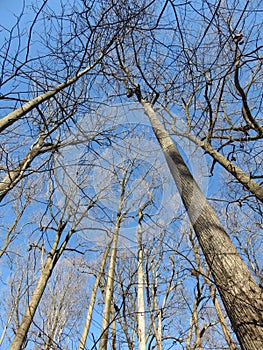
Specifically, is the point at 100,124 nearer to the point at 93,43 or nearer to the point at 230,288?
the point at 93,43

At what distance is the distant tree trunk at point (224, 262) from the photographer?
150 cm

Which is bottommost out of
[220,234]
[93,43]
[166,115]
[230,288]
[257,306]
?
[257,306]

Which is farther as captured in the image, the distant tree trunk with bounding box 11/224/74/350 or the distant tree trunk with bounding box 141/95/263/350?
the distant tree trunk with bounding box 11/224/74/350

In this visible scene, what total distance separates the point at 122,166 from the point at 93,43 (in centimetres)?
113

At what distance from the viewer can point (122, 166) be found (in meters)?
2.52

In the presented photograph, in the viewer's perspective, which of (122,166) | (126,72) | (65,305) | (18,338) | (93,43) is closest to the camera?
(93,43)

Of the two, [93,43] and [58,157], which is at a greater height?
[93,43]

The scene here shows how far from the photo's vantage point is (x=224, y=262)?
1.90 m

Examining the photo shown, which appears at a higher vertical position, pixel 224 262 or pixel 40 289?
pixel 40 289

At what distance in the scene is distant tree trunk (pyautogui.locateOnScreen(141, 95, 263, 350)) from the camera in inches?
59.1

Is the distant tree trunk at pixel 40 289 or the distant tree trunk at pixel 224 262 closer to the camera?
the distant tree trunk at pixel 224 262

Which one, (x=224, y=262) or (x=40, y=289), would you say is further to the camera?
(x=40, y=289)

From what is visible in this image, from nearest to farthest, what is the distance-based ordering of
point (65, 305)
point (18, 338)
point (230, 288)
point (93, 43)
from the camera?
1. point (230, 288)
2. point (93, 43)
3. point (18, 338)
4. point (65, 305)

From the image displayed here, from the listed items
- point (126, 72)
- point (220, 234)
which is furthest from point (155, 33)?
point (220, 234)
